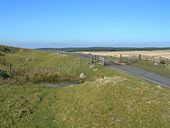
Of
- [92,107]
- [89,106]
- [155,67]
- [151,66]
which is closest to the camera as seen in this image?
[92,107]

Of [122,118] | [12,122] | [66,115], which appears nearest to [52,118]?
[66,115]

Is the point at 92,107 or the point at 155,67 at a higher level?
the point at 155,67

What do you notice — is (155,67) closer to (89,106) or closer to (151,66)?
(151,66)

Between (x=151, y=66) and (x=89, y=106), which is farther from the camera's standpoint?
(x=151, y=66)

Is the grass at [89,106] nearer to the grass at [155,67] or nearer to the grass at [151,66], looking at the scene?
the grass at [155,67]

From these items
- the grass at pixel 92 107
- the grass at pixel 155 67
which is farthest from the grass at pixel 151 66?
the grass at pixel 92 107

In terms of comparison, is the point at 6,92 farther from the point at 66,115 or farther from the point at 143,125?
the point at 143,125

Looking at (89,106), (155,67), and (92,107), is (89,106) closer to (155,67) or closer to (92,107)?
(92,107)

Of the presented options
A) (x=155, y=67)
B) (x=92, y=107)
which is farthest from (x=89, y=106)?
(x=155, y=67)

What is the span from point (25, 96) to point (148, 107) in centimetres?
1308

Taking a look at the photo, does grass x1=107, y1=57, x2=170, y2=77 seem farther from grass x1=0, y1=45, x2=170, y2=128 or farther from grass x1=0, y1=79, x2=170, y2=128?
grass x1=0, y1=79, x2=170, y2=128

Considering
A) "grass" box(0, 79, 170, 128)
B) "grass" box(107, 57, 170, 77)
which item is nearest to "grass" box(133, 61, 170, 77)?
"grass" box(107, 57, 170, 77)

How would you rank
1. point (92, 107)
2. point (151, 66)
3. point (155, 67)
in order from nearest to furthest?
1. point (92, 107)
2. point (155, 67)
3. point (151, 66)

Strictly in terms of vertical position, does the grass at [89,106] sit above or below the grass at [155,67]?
below
